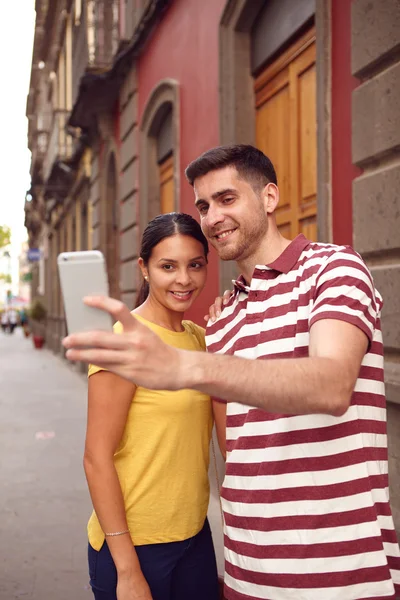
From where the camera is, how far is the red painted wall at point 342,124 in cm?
409

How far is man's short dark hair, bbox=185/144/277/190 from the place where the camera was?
78.2 inches

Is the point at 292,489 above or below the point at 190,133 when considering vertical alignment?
below

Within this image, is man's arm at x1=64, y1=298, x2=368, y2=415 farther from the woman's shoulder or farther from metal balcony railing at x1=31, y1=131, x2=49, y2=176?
metal balcony railing at x1=31, y1=131, x2=49, y2=176

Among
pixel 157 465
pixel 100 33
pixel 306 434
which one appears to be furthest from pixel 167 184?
pixel 306 434

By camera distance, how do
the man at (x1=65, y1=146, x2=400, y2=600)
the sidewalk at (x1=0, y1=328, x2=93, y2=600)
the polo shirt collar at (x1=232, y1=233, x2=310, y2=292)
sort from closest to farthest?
the man at (x1=65, y1=146, x2=400, y2=600) → the polo shirt collar at (x1=232, y1=233, x2=310, y2=292) → the sidewalk at (x1=0, y1=328, x2=93, y2=600)

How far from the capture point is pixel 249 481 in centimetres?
174

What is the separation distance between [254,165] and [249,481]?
3.00 ft

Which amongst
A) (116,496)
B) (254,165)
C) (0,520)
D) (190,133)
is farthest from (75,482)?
(254,165)

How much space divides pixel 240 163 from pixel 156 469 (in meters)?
0.97

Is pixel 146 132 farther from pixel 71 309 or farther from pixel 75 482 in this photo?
pixel 71 309

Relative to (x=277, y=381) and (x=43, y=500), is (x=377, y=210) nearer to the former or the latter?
(x=277, y=381)

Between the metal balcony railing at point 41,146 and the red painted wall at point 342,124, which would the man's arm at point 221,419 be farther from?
the metal balcony railing at point 41,146

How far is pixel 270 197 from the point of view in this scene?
6.76ft

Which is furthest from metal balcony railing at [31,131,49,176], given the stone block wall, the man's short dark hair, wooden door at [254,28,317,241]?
the man's short dark hair
